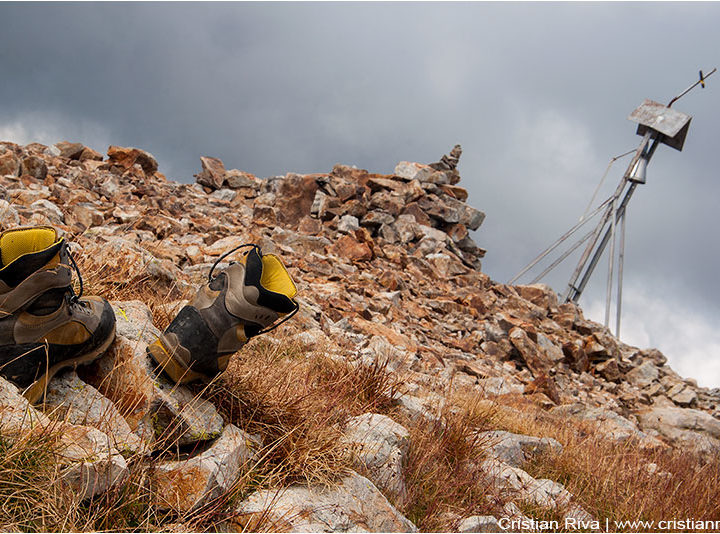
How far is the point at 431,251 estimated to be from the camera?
56.4 ft

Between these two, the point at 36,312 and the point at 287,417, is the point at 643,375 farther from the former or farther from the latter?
the point at 36,312

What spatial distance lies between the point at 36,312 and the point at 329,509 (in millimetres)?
1568

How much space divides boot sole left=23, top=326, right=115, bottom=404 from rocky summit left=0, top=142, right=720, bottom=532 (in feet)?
0.23

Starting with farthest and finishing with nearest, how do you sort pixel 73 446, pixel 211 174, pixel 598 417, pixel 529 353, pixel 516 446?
pixel 211 174
pixel 529 353
pixel 598 417
pixel 516 446
pixel 73 446

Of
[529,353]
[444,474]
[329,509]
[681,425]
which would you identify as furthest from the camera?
[529,353]

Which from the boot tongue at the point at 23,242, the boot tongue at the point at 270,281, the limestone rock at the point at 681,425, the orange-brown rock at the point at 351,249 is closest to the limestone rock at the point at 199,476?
the boot tongue at the point at 270,281

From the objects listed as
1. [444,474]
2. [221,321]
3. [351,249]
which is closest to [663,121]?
[351,249]

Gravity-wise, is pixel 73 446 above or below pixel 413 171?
below

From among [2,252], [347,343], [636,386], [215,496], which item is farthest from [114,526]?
[636,386]

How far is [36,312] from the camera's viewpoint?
194cm

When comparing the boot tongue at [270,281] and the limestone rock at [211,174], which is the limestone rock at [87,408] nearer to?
the boot tongue at [270,281]

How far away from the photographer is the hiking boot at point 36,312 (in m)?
1.85

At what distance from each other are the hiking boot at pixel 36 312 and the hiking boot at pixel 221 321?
40cm

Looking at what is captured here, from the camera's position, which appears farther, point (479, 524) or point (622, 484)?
point (622, 484)
